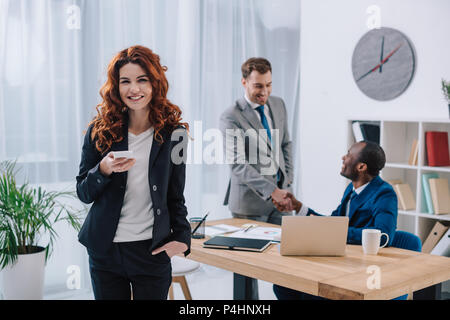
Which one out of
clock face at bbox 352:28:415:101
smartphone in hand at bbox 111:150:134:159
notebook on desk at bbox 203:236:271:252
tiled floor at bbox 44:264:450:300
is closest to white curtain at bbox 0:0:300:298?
tiled floor at bbox 44:264:450:300

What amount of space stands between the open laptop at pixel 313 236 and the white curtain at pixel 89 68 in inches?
80.4

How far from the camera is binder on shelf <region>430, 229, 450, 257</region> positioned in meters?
3.54

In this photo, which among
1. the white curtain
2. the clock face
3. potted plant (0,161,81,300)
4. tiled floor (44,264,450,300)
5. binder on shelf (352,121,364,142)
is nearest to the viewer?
potted plant (0,161,81,300)

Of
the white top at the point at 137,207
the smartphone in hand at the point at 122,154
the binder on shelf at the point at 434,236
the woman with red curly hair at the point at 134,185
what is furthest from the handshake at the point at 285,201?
the binder on shelf at the point at 434,236

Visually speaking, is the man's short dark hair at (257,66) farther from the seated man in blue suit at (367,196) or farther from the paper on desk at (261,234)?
the paper on desk at (261,234)

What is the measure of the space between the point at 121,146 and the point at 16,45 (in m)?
2.06

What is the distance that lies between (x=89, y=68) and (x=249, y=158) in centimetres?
141

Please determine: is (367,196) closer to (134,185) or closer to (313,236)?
(313,236)

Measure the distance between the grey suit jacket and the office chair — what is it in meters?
0.84

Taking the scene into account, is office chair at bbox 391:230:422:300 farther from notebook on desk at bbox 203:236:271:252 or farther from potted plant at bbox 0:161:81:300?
potted plant at bbox 0:161:81:300

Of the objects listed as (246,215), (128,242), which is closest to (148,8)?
(246,215)

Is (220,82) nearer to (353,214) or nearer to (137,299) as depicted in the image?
(353,214)

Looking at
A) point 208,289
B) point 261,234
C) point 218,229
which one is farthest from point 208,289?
point 261,234

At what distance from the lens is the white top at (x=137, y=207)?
1.74 metres
